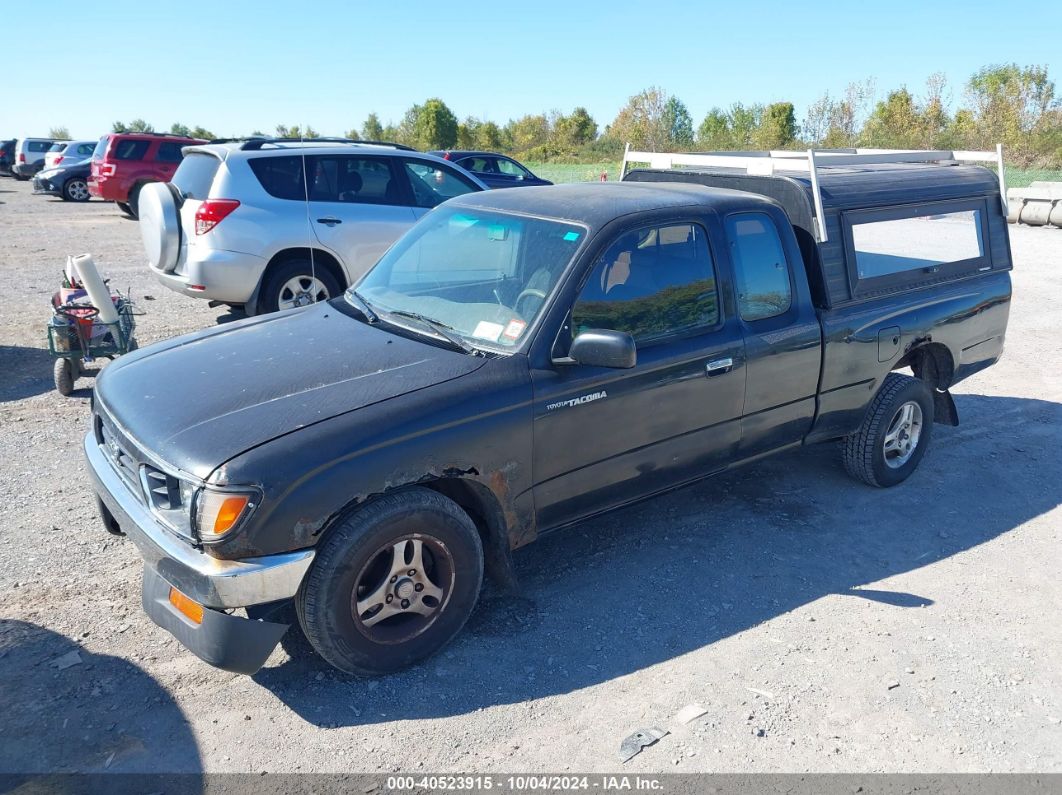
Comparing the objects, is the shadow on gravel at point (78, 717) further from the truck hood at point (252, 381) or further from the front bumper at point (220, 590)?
the truck hood at point (252, 381)

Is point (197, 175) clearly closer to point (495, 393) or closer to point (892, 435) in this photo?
point (495, 393)

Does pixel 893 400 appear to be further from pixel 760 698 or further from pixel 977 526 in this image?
pixel 760 698

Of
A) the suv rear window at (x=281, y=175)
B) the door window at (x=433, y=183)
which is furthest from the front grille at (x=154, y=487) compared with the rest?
the door window at (x=433, y=183)

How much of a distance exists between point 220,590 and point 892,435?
4103 millimetres

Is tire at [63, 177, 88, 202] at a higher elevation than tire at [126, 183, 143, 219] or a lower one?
higher

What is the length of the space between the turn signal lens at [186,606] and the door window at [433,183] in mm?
6195

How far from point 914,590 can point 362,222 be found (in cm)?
601

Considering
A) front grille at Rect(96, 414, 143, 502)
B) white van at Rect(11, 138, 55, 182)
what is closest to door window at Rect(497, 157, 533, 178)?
front grille at Rect(96, 414, 143, 502)

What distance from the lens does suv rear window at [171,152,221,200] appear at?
313 inches

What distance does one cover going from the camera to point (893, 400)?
16.8ft

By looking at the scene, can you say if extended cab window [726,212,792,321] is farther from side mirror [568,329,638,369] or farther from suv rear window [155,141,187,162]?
suv rear window [155,141,187,162]

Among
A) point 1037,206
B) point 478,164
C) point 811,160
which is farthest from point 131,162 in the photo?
point 1037,206

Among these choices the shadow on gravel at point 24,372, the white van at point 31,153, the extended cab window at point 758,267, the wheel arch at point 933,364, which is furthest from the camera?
the white van at point 31,153

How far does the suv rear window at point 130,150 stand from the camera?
18.5 m
